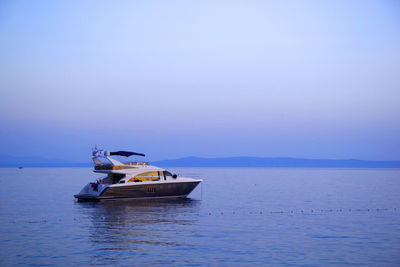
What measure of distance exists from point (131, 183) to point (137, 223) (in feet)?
52.6

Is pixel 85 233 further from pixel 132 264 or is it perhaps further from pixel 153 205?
pixel 153 205

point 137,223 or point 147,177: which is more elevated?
point 147,177

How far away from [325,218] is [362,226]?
4890 millimetres

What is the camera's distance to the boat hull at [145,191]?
49.4 metres

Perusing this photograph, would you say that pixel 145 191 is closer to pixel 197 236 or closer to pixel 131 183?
pixel 131 183

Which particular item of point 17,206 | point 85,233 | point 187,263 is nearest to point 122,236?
point 85,233

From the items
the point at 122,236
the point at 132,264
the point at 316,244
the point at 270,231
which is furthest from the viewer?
the point at 270,231

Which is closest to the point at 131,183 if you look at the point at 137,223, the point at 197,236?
the point at 137,223

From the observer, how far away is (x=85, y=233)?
1174 inches

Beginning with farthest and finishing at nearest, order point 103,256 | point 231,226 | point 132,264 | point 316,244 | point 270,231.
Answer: point 231,226 < point 270,231 < point 316,244 < point 103,256 < point 132,264

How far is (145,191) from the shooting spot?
5088cm

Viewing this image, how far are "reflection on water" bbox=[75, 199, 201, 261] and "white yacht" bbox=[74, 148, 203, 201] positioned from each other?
3.05 feet

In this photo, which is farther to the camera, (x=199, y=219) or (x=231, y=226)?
(x=199, y=219)

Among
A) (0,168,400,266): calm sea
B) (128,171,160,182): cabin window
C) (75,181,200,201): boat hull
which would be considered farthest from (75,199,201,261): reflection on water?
(128,171,160,182): cabin window
